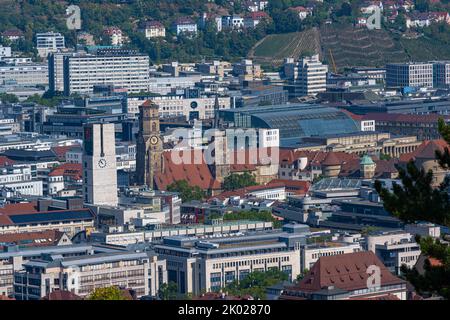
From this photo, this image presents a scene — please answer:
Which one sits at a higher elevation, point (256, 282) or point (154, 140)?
point (154, 140)

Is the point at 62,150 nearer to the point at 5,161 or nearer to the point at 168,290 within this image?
the point at 5,161

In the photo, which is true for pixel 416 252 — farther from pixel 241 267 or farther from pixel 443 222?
pixel 443 222

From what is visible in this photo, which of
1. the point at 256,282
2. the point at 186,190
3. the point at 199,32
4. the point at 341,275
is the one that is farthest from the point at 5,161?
the point at 199,32

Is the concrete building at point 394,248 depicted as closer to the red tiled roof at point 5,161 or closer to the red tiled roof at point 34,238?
the red tiled roof at point 34,238

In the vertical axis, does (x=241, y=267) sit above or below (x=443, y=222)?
below

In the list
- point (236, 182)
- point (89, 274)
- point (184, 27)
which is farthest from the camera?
point (184, 27)

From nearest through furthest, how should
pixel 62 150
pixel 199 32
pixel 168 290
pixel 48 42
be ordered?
1. pixel 168 290
2. pixel 62 150
3. pixel 48 42
4. pixel 199 32

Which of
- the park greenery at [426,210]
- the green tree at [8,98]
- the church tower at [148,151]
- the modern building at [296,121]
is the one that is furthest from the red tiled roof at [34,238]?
the green tree at [8,98]

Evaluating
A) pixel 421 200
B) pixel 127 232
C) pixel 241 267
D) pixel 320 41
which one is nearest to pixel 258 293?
pixel 241 267
